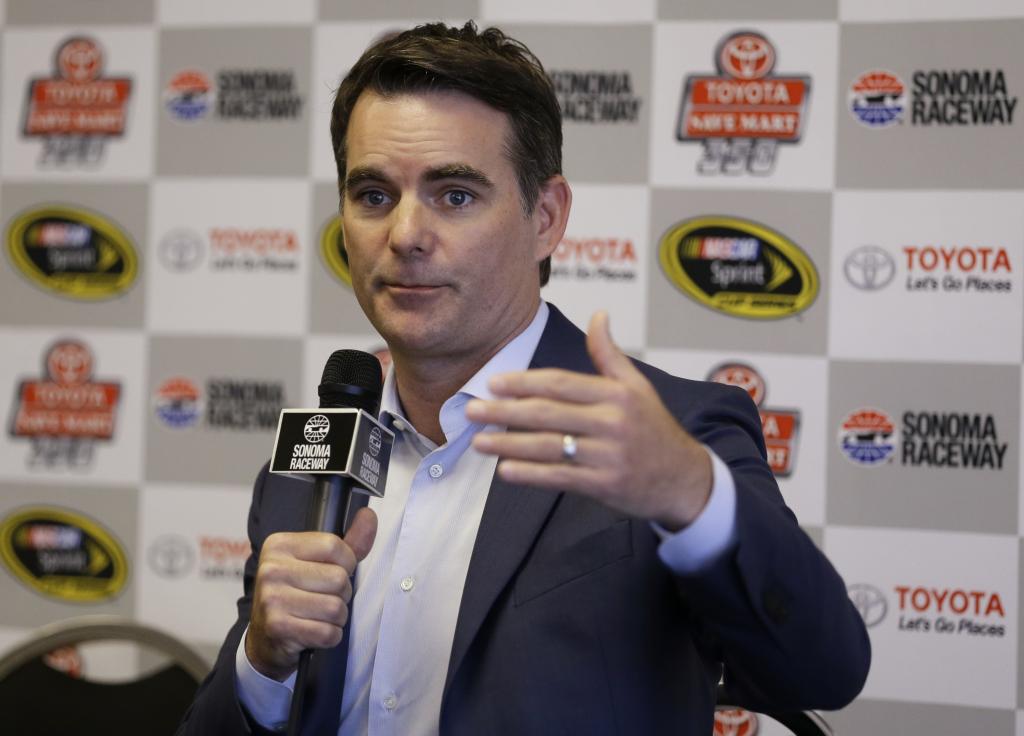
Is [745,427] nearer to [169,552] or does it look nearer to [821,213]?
[821,213]

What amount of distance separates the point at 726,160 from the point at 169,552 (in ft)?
5.20

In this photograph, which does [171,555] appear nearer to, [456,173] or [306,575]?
[456,173]

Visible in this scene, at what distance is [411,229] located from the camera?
1.32 metres

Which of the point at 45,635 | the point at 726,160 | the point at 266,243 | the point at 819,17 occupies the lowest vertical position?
the point at 45,635

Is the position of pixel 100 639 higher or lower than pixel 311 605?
lower

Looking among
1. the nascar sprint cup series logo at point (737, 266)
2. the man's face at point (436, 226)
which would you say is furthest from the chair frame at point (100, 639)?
the nascar sprint cup series logo at point (737, 266)

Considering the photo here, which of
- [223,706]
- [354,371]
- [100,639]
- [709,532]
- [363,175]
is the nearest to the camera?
[709,532]

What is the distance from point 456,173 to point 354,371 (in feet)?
1.16

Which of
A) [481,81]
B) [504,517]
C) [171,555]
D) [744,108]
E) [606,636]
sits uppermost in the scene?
[744,108]

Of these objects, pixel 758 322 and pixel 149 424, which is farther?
pixel 149 424

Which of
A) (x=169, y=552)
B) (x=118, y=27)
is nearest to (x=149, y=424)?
(x=169, y=552)

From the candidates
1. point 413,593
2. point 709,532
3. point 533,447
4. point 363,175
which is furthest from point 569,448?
point 363,175

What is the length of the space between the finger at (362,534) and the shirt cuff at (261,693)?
0.93ft

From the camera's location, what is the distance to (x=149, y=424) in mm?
2510
